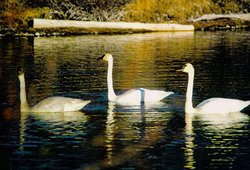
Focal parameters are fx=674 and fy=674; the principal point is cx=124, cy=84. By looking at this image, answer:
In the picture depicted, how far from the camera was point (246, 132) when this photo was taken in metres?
18.8

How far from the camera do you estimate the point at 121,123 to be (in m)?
20.0

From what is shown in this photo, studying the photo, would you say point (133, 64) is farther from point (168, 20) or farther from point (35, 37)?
point (168, 20)

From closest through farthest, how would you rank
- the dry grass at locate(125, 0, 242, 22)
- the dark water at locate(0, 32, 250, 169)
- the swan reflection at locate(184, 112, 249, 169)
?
the dark water at locate(0, 32, 250, 169) < the swan reflection at locate(184, 112, 249, 169) < the dry grass at locate(125, 0, 242, 22)

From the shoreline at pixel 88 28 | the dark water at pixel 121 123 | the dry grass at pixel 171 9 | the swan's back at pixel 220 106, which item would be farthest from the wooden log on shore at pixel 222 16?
the swan's back at pixel 220 106

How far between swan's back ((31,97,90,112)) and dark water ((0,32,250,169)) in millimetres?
242

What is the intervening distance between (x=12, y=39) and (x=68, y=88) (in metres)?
34.7

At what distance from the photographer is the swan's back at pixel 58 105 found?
21.5 metres

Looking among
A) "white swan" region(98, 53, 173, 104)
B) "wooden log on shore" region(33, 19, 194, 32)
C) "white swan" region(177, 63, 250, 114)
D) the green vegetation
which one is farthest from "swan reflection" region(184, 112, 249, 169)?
the green vegetation

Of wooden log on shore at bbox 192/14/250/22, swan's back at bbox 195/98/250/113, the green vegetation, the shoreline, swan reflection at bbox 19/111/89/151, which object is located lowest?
swan reflection at bbox 19/111/89/151

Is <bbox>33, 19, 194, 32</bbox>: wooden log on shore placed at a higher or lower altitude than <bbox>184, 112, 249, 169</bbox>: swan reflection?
higher

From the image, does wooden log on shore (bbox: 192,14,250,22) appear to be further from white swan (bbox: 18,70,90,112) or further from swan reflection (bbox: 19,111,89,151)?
swan reflection (bbox: 19,111,89,151)

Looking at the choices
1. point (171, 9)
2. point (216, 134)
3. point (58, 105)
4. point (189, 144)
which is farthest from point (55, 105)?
point (171, 9)

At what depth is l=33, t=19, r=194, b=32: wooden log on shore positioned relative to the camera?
69.0 meters

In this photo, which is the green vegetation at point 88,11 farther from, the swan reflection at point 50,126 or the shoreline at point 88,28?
the swan reflection at point 50,126
